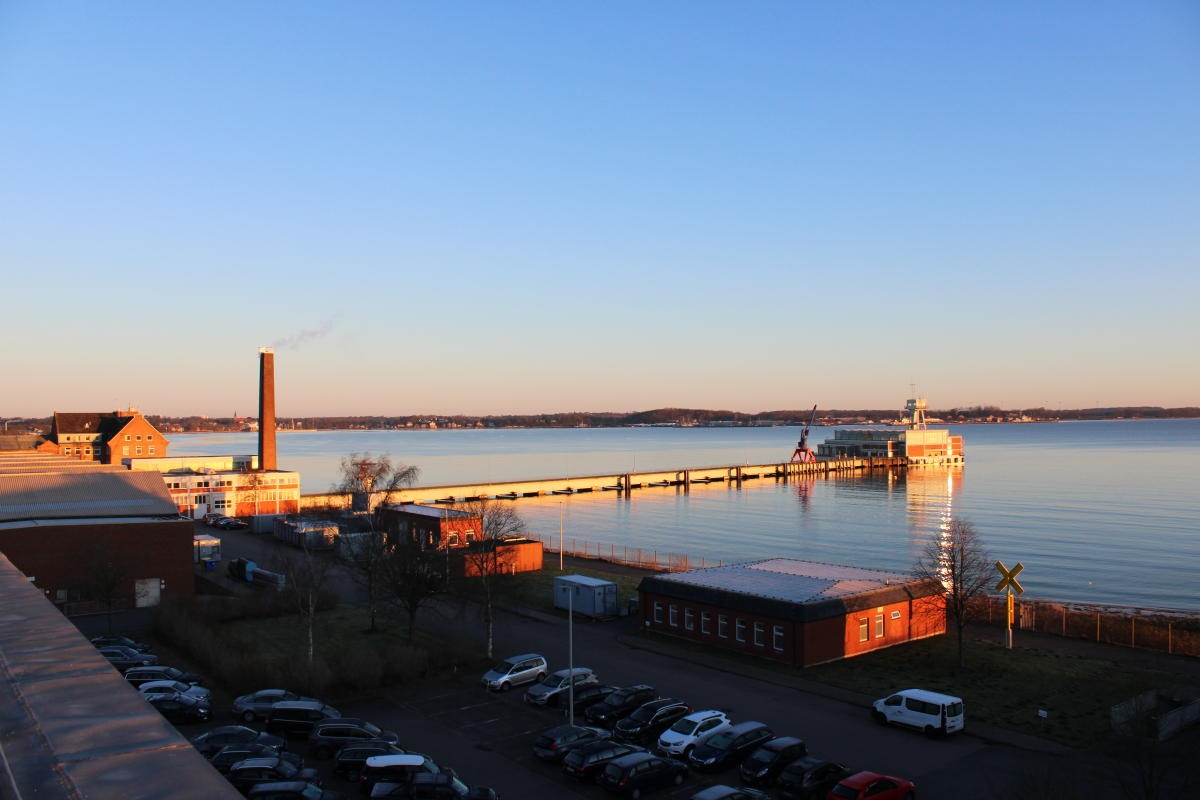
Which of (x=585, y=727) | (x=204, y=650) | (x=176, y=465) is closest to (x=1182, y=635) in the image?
(x=585, y=727)

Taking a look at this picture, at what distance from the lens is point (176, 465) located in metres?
72.6

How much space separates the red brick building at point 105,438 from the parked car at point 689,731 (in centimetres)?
9203

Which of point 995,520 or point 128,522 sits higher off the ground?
point 128,522

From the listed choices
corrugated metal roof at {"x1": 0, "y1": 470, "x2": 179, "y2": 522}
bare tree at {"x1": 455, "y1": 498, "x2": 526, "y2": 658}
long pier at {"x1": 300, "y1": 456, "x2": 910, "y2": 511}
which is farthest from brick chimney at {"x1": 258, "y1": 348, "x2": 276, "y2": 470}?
bare tree at {"x1": 455, "y1": 498, "x2": 526, "y2": 658}

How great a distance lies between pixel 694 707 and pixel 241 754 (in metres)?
10.9

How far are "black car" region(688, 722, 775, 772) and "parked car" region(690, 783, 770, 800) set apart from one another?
7.22ft

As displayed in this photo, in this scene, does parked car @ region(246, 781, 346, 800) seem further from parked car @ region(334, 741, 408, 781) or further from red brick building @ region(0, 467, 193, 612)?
red brick building @ region(0, 467, 193, 612)

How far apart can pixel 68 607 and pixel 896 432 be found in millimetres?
128583

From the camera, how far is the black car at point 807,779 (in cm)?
1636

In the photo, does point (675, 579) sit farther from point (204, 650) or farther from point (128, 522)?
point (128, 522)

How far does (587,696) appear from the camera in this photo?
71.9 feet

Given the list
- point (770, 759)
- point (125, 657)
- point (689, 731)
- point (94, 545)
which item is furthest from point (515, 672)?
point (94, 545)

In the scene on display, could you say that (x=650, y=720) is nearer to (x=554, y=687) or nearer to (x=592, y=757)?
(x=592, y=757)

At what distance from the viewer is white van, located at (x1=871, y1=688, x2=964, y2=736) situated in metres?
19.7
